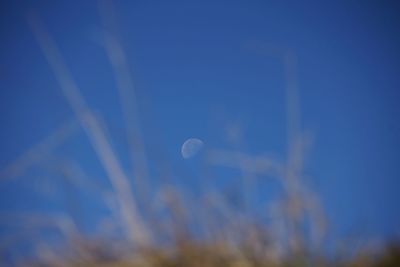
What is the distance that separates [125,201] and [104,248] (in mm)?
63

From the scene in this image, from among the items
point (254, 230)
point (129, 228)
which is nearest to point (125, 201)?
point (129, 228)

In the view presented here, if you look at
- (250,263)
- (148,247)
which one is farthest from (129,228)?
(250,263)

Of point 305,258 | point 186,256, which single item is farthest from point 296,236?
point 186,256

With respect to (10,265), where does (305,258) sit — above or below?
below

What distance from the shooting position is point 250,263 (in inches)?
17.7

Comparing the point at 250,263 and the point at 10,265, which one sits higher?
the point at 10,265

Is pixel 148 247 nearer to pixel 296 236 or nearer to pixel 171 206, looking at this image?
pixel 171 206

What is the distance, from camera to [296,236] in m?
0.47

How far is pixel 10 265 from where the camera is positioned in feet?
1.78

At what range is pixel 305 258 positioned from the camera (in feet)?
1.50

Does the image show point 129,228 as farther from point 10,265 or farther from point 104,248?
point 10,265

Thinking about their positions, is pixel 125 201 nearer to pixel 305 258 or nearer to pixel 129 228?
pixel 129 228

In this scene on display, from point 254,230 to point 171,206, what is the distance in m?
0.10

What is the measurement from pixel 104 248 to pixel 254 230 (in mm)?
177
